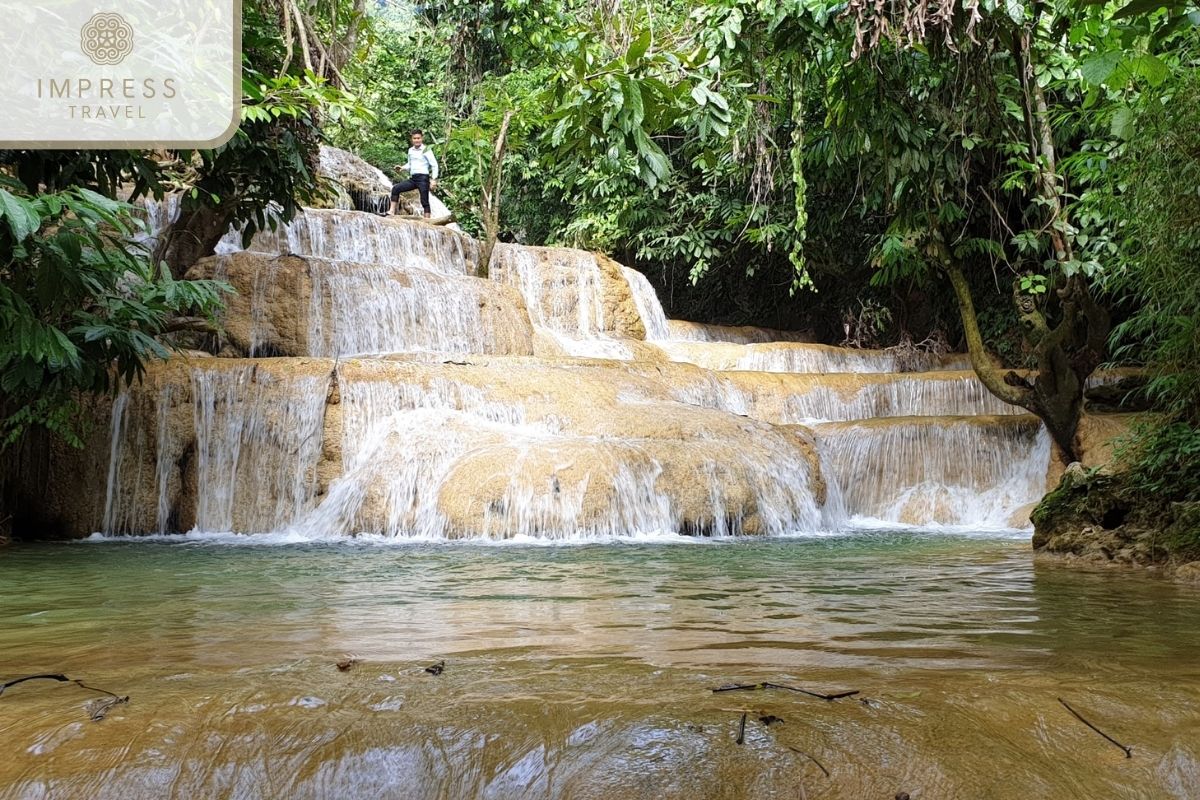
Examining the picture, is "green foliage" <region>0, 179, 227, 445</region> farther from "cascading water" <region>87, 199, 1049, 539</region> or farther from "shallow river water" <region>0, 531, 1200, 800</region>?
"cascading water" <region>87, 199, 1049, 539</region>

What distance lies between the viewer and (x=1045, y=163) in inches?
334

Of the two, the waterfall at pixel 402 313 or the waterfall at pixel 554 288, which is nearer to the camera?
the waterfall at pixel 402 313

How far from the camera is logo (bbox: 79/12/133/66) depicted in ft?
15.8

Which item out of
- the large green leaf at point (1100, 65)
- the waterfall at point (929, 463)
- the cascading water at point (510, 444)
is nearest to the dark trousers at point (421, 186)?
the cascading water at point (510, 444)

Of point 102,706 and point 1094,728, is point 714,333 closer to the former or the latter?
point 1094,728

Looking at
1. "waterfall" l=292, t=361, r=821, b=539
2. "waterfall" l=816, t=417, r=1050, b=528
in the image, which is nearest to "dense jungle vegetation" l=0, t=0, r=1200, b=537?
"waterfall" l=816, t=417, r=1050, b=528

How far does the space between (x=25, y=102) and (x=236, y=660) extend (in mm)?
3570

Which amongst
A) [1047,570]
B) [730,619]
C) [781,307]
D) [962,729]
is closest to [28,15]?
[730,619]

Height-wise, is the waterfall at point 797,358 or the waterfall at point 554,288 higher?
the waterfall at point 554,288

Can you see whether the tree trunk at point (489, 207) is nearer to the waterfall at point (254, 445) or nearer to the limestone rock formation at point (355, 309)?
the limestone rock formation at point (355, 309)

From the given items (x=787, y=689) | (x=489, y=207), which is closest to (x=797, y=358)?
(x=489, y=207)

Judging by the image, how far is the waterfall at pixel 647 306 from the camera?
16859 millimetres

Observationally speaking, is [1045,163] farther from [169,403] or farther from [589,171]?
[589,171]

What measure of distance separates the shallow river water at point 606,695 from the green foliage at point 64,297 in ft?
4.30
